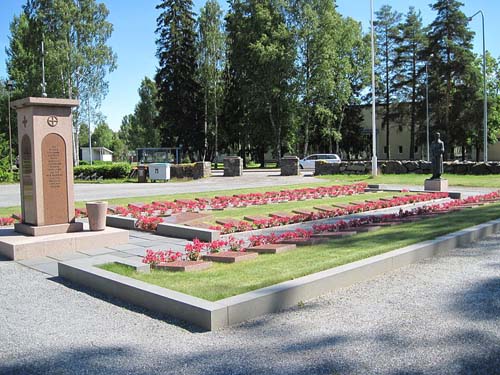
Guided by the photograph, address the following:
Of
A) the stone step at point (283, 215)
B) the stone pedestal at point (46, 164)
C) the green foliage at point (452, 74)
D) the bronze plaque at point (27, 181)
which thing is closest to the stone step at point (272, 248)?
the stone pedestal at point (46, 164)

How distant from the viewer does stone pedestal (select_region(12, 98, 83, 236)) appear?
8.62 metres

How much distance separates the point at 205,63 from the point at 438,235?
4518 centimetres

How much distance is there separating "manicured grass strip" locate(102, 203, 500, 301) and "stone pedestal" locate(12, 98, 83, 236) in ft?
9.60

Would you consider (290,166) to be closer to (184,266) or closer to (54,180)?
(54,180)

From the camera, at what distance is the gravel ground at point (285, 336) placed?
3.72 meters

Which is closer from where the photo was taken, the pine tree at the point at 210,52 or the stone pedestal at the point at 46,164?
the stone pedestal at the point at 46,164

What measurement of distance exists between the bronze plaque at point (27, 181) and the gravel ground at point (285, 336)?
304 cm

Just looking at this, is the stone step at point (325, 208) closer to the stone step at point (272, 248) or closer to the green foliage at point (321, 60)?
the stone step at point (272, 248)

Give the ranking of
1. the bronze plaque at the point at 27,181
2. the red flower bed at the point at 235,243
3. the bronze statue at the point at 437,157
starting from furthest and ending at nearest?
1. the bronze statue at the point at 437,157
2. the bronze plaque at the point at 27,181
3. the red flower bed at the point at 235,243

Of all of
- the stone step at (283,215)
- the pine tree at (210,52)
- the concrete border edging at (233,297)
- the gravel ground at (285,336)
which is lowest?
the gravel ground at (285,336)

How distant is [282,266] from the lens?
20.5 feet

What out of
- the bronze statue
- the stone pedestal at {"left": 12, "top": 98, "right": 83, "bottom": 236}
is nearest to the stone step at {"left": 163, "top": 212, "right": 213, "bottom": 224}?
the stone pedestal at {"left": 12, "top": 98, "right": 83, "bottom": 236}

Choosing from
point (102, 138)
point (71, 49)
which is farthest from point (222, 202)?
point (102, 138)

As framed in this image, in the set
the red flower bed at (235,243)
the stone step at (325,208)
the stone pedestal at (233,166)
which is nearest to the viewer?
the red flower bed at (235,243)
